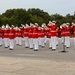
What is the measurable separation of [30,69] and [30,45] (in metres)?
13.7

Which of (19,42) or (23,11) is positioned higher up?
(23,11)

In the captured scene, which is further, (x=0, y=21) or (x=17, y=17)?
(x=17, y=17)

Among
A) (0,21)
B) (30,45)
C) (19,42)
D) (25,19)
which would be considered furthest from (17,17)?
(30,45)

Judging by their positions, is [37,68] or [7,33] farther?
[7,33]

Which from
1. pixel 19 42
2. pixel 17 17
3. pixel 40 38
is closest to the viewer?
pixel 40 38

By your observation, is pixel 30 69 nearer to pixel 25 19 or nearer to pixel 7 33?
pixel 7 33

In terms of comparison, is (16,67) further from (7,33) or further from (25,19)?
(25,19)

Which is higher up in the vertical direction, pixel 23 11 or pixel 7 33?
pixel 23 11

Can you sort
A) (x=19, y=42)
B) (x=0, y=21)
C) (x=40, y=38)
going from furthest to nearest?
(x=0, y=21) → (x=19, y=42) → (x=40, y=38)

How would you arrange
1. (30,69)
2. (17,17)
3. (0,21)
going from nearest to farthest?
1. (30,69)
2. (0,21)
3. (17,17)

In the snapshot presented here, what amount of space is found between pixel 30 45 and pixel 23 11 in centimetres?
5267

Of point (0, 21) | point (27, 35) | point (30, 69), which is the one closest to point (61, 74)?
point (30, 69)

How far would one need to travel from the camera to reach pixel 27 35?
28250mm

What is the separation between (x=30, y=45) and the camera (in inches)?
1048
